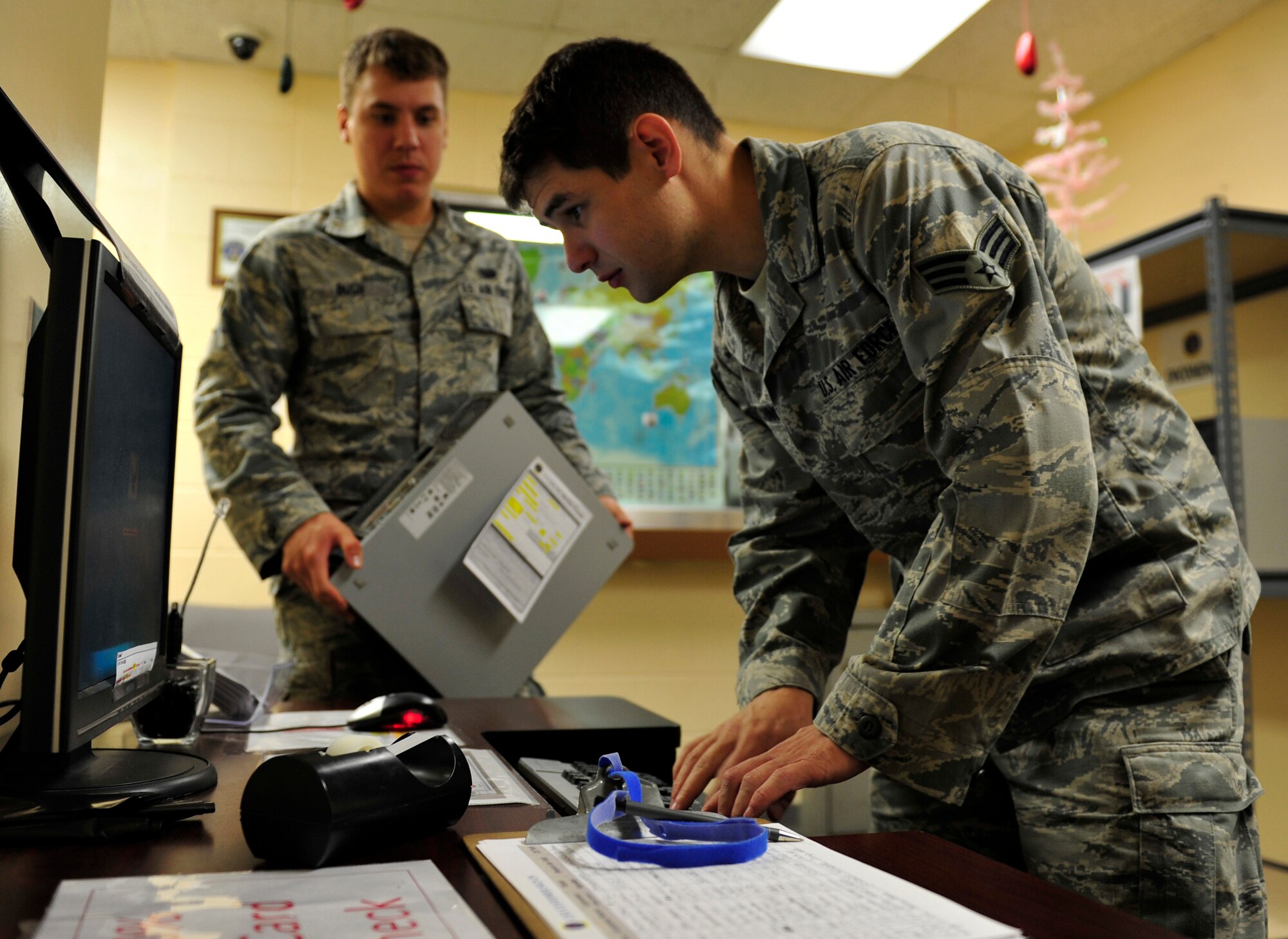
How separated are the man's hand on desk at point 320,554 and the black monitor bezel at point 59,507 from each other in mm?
840

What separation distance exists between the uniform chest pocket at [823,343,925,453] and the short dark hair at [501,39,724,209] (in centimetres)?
32

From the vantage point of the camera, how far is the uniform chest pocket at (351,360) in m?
1.76

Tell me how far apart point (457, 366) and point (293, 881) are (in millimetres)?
1352

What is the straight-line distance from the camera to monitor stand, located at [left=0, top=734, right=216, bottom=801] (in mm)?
680

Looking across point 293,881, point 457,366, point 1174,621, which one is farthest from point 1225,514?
point 457,366

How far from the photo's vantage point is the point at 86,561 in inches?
24.6

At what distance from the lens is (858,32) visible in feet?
9.84

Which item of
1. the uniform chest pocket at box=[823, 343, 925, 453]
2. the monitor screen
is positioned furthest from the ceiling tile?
the monitor screen

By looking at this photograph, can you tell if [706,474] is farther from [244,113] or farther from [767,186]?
[767,186]

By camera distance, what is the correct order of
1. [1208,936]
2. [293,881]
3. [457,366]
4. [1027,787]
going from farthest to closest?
[457,366]
[1027,787]
[1208,936]
[293,881]

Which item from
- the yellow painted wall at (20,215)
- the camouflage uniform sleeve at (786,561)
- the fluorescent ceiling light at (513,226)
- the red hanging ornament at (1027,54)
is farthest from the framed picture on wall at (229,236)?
the camouflage uniform sleeve at (786,561)

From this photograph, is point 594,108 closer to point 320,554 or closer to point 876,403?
point 876,403

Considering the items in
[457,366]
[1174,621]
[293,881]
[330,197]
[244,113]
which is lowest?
[293,881]

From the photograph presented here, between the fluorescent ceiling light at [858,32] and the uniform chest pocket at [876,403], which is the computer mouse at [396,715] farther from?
the fluorescent ceiling light at [858,32]
